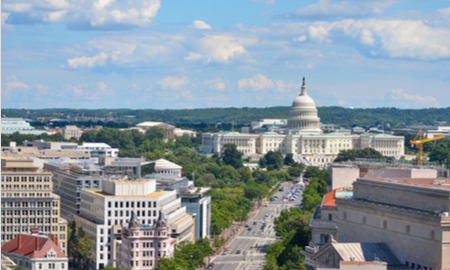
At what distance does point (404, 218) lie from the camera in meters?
50.2

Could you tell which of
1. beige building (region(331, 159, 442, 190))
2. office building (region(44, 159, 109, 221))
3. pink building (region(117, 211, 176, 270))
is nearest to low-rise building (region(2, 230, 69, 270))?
pink building (region(117, 211, 176, 270))

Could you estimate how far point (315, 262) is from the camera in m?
51.8

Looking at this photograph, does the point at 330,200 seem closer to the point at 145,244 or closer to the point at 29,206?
the point at 145,244

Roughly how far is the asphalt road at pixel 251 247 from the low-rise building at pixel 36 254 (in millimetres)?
24296

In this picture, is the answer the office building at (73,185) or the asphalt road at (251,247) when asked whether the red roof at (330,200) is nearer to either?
the asphalt road at (251,247)

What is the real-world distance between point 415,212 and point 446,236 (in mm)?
2521

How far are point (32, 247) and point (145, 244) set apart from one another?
12.4m

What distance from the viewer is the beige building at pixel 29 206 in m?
107

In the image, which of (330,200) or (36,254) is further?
(36,254)

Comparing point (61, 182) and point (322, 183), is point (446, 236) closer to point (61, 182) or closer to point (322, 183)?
point (61, 182)

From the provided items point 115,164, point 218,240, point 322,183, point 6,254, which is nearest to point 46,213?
point 6,254

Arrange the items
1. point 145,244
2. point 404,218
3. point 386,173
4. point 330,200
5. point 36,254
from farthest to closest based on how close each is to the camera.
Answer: point 145,244
point 36,254
point 330,200
point 386,173
point 404,218

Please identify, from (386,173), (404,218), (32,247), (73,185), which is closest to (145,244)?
(32,247)

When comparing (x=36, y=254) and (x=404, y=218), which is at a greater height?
(x=404, y=218)
